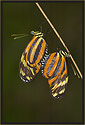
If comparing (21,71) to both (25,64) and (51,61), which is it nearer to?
(25,64)

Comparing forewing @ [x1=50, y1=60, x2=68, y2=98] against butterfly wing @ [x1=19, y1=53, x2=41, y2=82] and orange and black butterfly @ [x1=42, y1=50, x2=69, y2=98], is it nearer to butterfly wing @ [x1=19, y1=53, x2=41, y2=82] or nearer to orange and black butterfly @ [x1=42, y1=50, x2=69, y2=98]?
orange and black butterfly @ [x1=42, y1=50, x2=69, y2=98]

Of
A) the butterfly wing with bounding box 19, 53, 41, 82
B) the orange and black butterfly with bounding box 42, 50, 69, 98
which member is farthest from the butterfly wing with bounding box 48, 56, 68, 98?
the butterfly wing with bounding box 19, 53, 41, 82

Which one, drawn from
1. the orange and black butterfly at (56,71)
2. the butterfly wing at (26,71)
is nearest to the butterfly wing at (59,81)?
the orange and black butterfly at (56,71)

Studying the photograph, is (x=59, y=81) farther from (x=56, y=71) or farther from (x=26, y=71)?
(x=26, y=71)

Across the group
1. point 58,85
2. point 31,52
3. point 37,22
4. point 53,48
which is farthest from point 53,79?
point 37,22

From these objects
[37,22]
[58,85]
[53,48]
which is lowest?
[58,85]

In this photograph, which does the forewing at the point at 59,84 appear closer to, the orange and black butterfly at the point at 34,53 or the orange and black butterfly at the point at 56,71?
the orange and black butterfly at the point at 56,71

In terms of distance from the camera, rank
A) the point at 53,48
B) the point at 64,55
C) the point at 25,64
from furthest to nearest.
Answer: the point at 53,48 < the point at 25,64 < the point at 64,55

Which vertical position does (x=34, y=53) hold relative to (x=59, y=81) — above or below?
above

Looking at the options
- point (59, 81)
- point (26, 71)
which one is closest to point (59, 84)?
point (59, 81)
